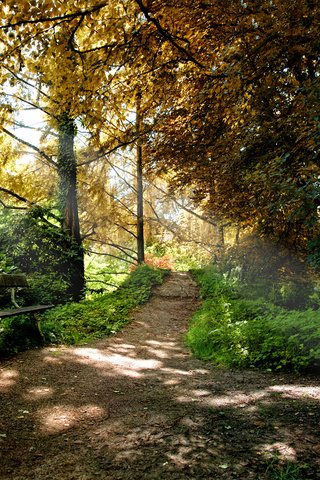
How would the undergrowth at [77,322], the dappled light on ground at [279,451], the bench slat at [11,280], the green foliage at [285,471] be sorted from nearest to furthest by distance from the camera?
1. the green foliage at [285,471]
2. the dappled light on ground at [279,451]
3. the undergrowth at [77,322]
4. the bench slat at [11,280]

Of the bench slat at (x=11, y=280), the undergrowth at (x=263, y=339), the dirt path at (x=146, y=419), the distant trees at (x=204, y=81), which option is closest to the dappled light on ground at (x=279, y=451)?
the dirt path at (x=146, y=419)

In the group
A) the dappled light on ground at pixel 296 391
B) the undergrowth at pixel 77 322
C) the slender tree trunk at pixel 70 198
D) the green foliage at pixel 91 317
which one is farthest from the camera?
the slender tree trunk at pixel 70 198

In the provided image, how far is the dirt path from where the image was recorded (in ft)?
8.29

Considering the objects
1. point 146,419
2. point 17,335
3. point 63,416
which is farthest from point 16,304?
point 146,419

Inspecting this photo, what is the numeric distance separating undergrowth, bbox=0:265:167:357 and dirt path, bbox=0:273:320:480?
1.38 ft

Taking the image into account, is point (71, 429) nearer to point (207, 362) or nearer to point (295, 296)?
point (207, 362)

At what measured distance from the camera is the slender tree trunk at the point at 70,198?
34.5ft

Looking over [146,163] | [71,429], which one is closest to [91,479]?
[71,429]

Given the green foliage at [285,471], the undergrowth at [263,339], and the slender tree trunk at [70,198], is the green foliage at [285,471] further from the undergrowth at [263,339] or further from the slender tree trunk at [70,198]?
the slender tree trunk at [70,198]

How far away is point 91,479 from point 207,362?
362cm

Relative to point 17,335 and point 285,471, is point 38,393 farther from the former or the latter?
point 285,471

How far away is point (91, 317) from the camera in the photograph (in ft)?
27.0

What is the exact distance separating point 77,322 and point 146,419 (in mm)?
4634

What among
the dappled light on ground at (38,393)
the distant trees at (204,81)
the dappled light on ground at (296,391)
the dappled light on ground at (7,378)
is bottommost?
→ the dappled light on ground at (296,391)
